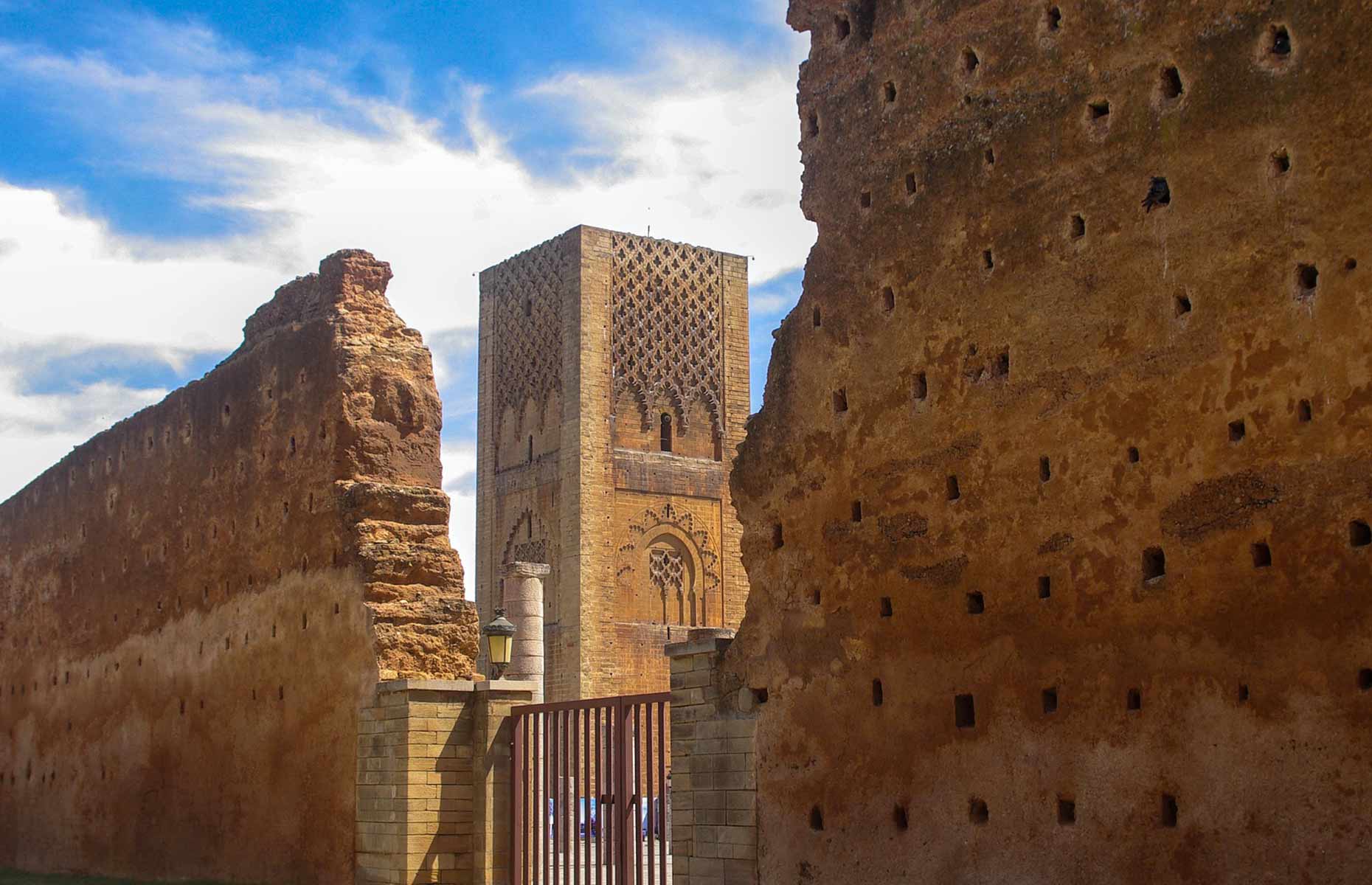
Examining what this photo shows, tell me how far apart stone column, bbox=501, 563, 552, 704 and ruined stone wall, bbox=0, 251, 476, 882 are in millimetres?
9542

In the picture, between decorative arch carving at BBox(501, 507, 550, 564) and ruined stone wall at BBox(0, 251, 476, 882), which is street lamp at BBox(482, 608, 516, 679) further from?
decorative arch carving at BBox(501, 507, 550, 564)

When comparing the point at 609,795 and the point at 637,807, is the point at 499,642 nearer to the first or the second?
the point at 609,795

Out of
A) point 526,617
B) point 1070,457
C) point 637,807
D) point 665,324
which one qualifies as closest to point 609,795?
point 637,807

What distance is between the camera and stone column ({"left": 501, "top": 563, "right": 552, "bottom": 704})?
2545 cm

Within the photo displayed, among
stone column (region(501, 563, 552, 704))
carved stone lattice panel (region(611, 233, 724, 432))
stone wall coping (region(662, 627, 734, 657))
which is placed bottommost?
stone wall coping (region(662, 627, 734, 657))

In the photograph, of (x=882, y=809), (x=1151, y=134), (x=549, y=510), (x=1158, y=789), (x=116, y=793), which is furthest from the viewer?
(x=549, y=510)

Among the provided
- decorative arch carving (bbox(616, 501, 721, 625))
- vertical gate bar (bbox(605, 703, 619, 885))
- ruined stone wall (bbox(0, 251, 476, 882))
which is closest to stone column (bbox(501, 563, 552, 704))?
decorative arch carving (bbox(616, 501, 721, 625))

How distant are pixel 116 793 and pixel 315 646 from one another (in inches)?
160

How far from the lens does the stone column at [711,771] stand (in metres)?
8.82

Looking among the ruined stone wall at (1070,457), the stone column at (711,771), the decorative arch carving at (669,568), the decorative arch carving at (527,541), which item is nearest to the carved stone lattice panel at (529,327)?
the decorative arch carving at (527,541)

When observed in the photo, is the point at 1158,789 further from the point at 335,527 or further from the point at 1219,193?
the point at 335,527

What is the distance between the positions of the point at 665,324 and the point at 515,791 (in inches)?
915

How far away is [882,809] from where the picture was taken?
8.03 metres

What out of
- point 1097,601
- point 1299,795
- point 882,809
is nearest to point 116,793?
point 882,809
